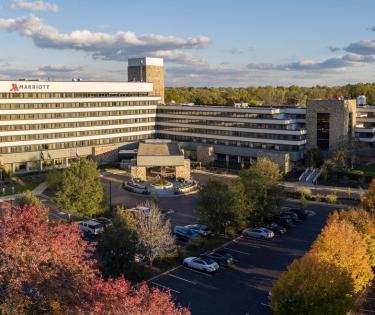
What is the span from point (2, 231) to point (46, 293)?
4.09 m

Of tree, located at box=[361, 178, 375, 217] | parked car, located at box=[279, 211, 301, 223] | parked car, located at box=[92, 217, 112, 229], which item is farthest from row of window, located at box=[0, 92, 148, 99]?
tree, located at box=[361, 178, 375, 217]

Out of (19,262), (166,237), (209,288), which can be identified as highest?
(19,262)

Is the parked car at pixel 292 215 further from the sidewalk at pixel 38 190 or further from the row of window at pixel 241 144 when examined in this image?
the sidewalk at pixel 38 190

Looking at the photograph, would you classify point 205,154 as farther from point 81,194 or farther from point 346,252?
point 346,252

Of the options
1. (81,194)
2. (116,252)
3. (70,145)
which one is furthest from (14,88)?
(116,252)

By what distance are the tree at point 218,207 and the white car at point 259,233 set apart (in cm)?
206

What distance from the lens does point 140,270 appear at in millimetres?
32969

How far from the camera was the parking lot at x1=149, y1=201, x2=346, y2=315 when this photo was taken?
103 feet

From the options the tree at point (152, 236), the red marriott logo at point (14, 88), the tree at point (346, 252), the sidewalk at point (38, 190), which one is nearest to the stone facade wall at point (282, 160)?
the sidewalk at point (38, 190)

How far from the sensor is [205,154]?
85.6m

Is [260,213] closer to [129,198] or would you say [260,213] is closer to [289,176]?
[129,198]

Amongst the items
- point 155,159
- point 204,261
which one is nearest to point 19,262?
point 204,261

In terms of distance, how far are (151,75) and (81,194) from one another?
61822 mm

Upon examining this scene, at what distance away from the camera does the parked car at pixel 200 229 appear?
45.3 metres
